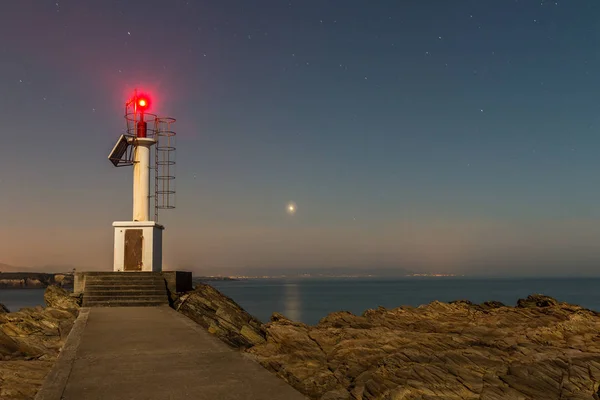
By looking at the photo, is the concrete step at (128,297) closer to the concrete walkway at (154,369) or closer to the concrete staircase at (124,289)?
the concrete staircase at (124,289)

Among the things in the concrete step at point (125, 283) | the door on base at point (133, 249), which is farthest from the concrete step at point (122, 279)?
the door on base at point (133, 249)

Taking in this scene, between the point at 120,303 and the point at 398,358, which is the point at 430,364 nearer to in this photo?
the point at 398,358

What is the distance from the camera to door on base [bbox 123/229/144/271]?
23.8 metres

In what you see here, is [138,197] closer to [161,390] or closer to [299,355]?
[299,355]

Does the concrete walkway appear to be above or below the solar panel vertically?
below

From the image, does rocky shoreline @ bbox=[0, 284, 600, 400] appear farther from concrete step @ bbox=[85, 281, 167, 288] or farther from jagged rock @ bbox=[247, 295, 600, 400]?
concrete step @ bbox=[85, 281, 167, 288]

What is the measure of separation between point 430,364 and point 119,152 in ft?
67.1

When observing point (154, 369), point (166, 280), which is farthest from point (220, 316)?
point (154, 369)

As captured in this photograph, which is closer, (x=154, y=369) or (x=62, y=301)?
(x=154, y=369)

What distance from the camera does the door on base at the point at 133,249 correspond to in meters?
23.8

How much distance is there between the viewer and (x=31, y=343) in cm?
1357

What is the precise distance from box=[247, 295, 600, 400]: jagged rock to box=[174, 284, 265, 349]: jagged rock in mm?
3655

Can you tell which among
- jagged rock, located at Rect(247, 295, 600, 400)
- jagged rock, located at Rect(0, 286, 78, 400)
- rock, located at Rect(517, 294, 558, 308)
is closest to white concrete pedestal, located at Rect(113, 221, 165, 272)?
jagged rock, located at Rect(0, 286, 78, 400)

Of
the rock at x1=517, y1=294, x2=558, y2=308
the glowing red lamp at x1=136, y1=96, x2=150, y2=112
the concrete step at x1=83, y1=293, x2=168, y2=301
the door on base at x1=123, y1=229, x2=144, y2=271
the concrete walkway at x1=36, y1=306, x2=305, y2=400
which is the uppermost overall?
the glowing red lamp at x1=136, y1=96, x2=150, y2=112
